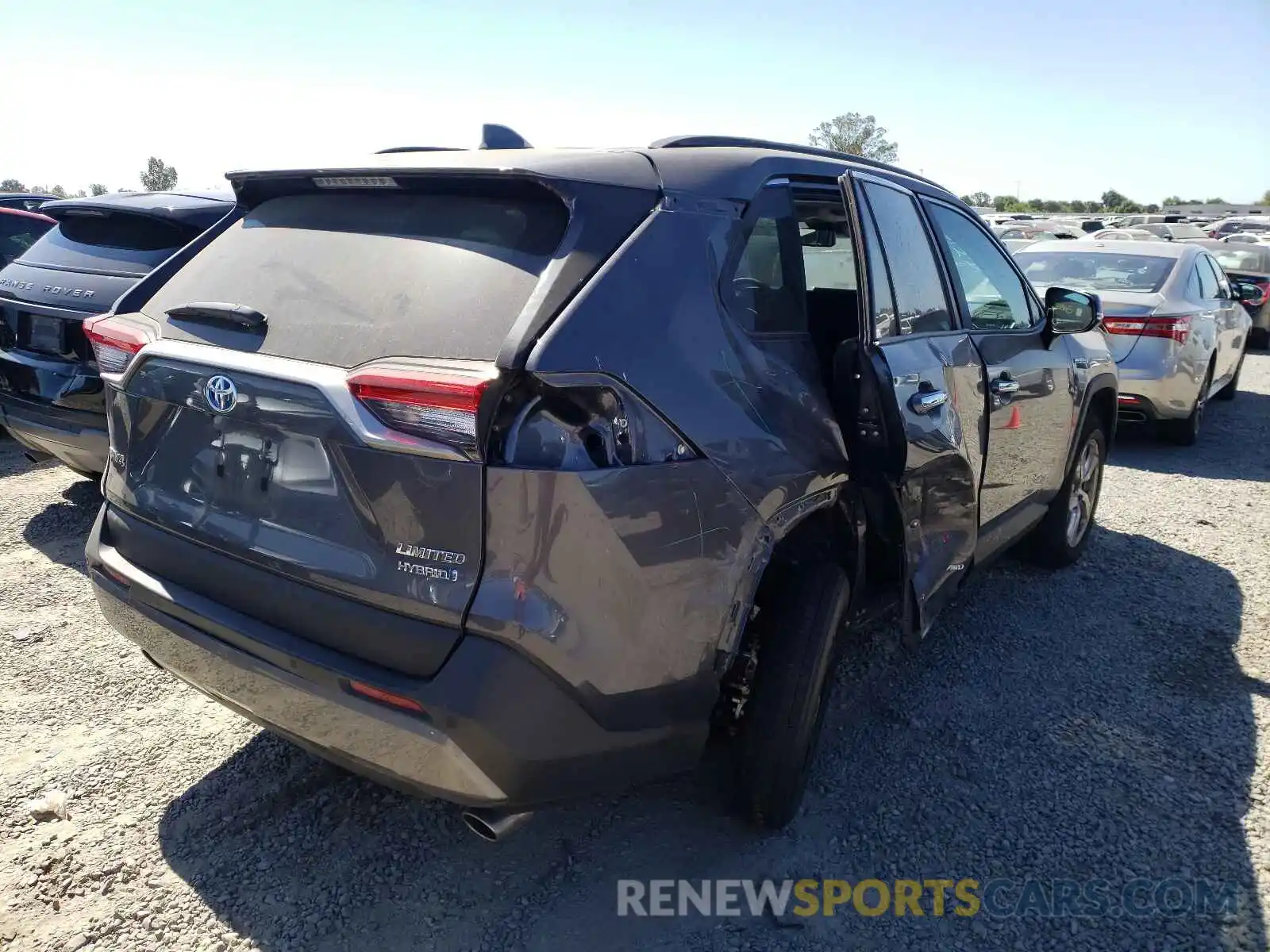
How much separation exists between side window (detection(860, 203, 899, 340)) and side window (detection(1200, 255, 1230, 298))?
7.29m

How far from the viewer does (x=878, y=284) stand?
2.87m

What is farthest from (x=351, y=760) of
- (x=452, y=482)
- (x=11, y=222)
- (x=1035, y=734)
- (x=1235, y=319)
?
(x=1235, y=319)

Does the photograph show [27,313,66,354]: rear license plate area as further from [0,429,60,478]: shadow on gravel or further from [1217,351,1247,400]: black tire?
[1217,351,1247,400]: black tire

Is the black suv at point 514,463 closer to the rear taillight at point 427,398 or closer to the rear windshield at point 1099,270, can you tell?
the rear taillight at point 427,398

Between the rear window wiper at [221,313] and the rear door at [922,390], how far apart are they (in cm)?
168

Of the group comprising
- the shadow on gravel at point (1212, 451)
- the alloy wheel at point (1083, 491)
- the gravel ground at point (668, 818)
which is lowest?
the shadow on gravel at point (1212, 451)

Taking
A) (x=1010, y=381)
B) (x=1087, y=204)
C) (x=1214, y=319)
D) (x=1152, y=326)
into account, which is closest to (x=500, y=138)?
(x=1010, y=381)

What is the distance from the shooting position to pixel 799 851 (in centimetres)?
264

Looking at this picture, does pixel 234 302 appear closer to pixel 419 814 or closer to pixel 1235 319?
pixel 419 814

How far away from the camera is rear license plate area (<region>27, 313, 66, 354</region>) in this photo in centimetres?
458

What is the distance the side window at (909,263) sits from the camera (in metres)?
3.03

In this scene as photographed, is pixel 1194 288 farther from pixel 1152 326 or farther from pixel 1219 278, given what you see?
pixel 1219 278

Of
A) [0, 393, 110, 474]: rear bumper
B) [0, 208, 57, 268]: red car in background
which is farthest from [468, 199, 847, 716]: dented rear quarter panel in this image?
[0, 208, 57, 268]: red car in background

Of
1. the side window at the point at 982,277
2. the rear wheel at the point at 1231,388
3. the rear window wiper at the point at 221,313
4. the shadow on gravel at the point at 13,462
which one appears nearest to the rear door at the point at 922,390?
the side window at the point at 982,277
